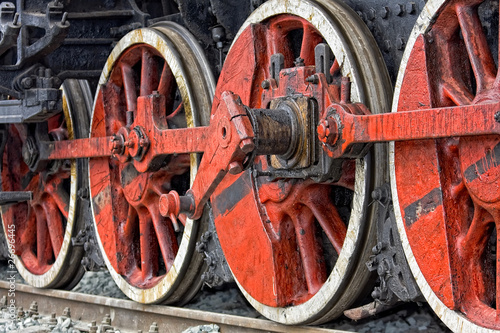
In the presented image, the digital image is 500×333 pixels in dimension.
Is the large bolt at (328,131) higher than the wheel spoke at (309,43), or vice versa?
the wheel spoke at (309,43)

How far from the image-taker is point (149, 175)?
4496 mm

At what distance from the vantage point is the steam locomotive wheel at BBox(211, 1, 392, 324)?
3197mm

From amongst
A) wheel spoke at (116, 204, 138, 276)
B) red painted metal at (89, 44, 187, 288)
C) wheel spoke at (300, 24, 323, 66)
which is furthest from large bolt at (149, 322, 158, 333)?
wheel spoke at (300, 24, 323, 66)

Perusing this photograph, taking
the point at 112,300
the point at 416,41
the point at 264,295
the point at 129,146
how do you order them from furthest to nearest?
the point at 112,300
the point at 129,146
the point at 264,295
the point at 416,41

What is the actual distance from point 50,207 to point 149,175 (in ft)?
4.90

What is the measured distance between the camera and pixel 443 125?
2639 mm

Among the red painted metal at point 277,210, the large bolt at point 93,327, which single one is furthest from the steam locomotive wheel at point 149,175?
the red painted metal at point 277,210

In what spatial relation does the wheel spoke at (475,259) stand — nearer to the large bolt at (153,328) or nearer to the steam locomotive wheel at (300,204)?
the steam locomotive wheel at (300,204)

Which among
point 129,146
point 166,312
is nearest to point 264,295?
point 166,312

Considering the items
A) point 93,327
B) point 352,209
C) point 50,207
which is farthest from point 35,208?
point 352,209

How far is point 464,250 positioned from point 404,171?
37 centimetres

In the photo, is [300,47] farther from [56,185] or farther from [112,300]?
[56,185]

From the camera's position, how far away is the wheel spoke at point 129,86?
4887 mm

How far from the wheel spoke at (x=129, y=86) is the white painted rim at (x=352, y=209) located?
153 cm
